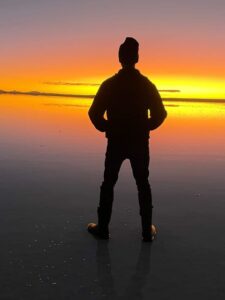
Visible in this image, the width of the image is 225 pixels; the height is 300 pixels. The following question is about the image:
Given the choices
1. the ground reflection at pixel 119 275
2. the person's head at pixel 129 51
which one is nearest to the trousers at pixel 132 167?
the ground reflection at pixel 119 275

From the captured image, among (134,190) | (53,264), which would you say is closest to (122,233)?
(53,264)

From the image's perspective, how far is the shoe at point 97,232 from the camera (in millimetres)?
4331

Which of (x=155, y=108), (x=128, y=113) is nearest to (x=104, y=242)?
(x=128, y=113)

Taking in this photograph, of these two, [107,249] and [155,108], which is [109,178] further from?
[155,108]

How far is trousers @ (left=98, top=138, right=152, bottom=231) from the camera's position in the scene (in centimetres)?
420

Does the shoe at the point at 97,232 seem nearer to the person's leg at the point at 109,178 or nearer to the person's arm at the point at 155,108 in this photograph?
the person's leg at the point at 109,178

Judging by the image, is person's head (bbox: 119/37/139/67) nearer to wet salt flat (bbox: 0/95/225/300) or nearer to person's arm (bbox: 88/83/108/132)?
person's arm (bbox: 88/83/108/132)

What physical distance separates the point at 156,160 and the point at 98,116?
552 cm

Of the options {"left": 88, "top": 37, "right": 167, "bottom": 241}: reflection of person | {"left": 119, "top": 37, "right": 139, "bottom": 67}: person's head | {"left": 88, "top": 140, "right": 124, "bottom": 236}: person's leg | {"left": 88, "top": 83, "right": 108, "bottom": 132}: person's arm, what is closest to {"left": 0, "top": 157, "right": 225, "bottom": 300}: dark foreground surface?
{"left": 88, "top": 140, "right": 124, "bottom": 236}: person's leg

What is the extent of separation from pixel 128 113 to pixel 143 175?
0.66 metres

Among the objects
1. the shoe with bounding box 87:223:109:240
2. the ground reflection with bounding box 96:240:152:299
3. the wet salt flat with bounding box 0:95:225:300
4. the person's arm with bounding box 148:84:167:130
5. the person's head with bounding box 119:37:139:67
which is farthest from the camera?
the shoe with bounding box 87:223:109:240

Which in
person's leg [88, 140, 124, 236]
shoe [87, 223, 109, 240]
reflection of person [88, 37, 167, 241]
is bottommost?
shoe [87, 223, 109, 240]

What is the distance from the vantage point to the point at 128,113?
415 centimetres

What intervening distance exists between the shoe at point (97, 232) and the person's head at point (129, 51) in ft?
5.63
